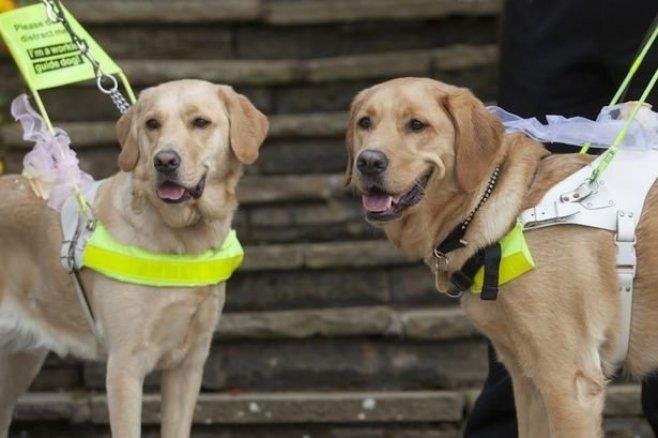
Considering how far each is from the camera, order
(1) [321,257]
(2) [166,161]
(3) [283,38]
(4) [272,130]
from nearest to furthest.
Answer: (2) [166,161], (1) [321,257], (4) [272,130], (3) [283,38]

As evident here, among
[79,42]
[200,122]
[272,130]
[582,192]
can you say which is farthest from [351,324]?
[582,192]

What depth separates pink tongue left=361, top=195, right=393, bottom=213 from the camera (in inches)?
160

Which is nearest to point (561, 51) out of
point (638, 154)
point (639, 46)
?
point (639, 46)

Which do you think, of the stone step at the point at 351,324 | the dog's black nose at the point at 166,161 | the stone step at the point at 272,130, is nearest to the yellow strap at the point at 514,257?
the dog's black nose at the point at 166,161

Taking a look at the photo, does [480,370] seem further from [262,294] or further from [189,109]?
[189,109]

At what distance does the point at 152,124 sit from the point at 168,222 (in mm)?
350

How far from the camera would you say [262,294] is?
21.0 feet

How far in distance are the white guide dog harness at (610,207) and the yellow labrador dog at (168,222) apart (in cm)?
115

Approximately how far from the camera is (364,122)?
4234mm

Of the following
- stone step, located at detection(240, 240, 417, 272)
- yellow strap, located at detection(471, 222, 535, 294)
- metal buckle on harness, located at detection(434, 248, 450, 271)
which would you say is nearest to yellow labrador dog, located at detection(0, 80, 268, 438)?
metal buckle on harness, located at detection(434, 248, 450, 271)

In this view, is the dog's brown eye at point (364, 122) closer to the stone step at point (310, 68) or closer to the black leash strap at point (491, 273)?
the black leash strap at point (491, 273)

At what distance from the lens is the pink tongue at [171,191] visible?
4516 millimetres

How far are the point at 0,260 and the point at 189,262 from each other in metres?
0.84

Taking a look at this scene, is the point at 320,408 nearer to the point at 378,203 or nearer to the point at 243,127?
the point at 243,127
